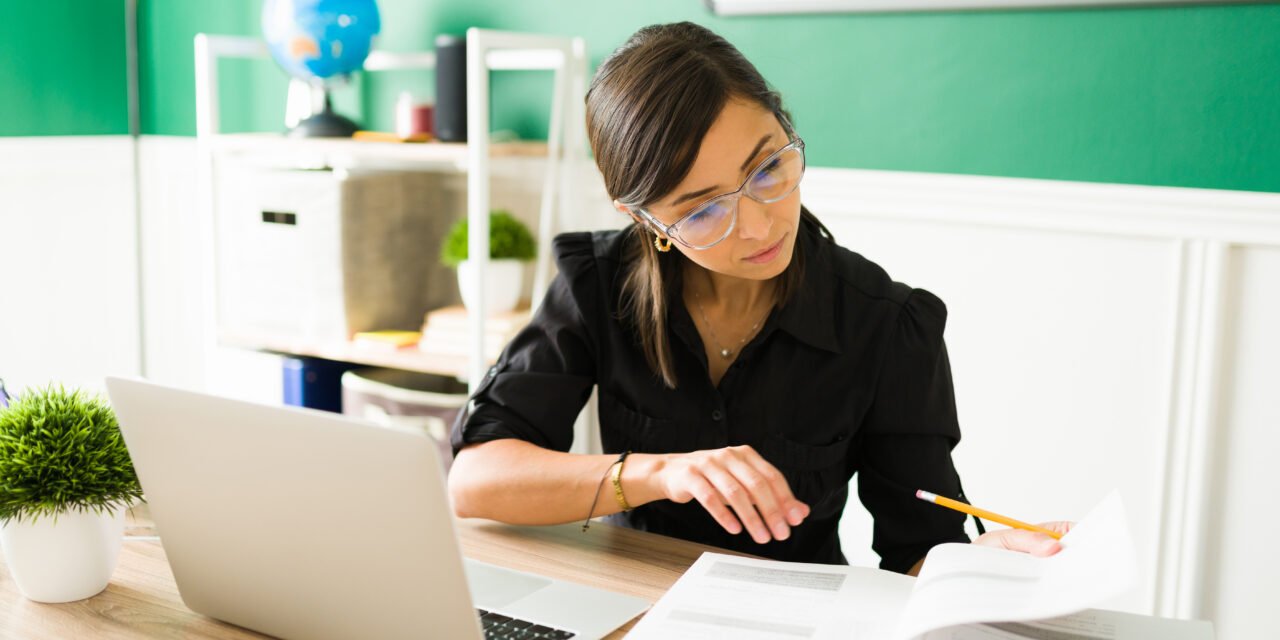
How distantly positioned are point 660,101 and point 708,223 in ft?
0.44

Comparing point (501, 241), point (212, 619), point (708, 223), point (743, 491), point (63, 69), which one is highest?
point (63, 69)

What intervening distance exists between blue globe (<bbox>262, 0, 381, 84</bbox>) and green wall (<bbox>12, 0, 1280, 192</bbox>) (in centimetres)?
22

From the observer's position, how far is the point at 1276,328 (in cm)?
185

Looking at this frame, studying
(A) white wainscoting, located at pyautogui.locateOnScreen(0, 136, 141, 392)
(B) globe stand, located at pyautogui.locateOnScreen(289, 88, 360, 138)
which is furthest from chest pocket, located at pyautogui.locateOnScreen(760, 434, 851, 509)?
(A) white wainscoting, located at pyautogui.locateOnScreen(0, 136, 141, 392)

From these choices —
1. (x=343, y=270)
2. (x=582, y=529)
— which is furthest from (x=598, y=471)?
(x=343, y=270)

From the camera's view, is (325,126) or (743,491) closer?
(743,491)

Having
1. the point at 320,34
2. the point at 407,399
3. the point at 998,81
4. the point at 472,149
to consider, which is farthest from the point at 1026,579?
the point at 320,34

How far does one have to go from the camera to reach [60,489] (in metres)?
0.99

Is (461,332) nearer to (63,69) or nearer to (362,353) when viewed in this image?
(362,353)

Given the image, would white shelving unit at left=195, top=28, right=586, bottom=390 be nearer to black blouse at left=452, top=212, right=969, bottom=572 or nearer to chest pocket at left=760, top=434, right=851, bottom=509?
black blouse at left=452, top=212, right=969, bottom=572

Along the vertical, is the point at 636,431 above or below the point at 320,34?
below

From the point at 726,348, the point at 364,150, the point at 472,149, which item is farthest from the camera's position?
the point at 364,150

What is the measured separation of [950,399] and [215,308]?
74.0 inches

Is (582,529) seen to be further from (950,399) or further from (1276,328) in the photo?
(1276,328)
